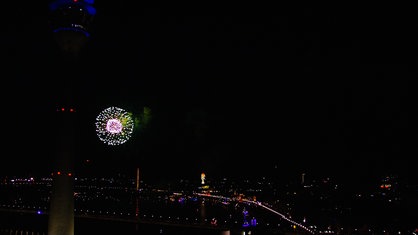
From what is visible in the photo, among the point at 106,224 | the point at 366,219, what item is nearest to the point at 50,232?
the point at 106,224

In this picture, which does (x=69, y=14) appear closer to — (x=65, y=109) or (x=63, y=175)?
(x=65, y=109)

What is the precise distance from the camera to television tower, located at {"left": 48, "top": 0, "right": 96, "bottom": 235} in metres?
12.9

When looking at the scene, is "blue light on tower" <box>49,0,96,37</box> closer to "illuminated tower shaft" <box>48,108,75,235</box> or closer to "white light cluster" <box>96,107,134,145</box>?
"illuminated tower shaft" <box>48,108,75,235</box>

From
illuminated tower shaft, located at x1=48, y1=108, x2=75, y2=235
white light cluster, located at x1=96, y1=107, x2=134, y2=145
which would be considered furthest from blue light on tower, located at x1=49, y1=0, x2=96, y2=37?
white light cluster, located at x1=96, y1=107, x2=134, y2=145

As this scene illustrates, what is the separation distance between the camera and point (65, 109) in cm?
1305

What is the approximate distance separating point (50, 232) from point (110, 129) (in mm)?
13405

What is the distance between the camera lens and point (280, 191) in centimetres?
6838

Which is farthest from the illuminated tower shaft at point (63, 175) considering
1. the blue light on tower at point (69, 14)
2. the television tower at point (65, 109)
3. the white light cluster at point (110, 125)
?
the white light cluster at point (110, 125)

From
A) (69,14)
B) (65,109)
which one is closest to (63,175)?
(65,109)

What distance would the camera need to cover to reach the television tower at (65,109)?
42.4 feet

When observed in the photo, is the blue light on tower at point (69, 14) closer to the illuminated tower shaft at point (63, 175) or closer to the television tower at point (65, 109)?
the television tower at point (65, 109)

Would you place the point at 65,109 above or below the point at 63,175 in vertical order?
above

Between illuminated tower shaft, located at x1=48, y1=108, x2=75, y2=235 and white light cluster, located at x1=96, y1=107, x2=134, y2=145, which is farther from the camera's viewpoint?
white light cluster, located at x1=96, y1=107, x2=134, y2=145

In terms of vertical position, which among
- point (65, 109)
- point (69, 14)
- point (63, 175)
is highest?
point (69, 14)
